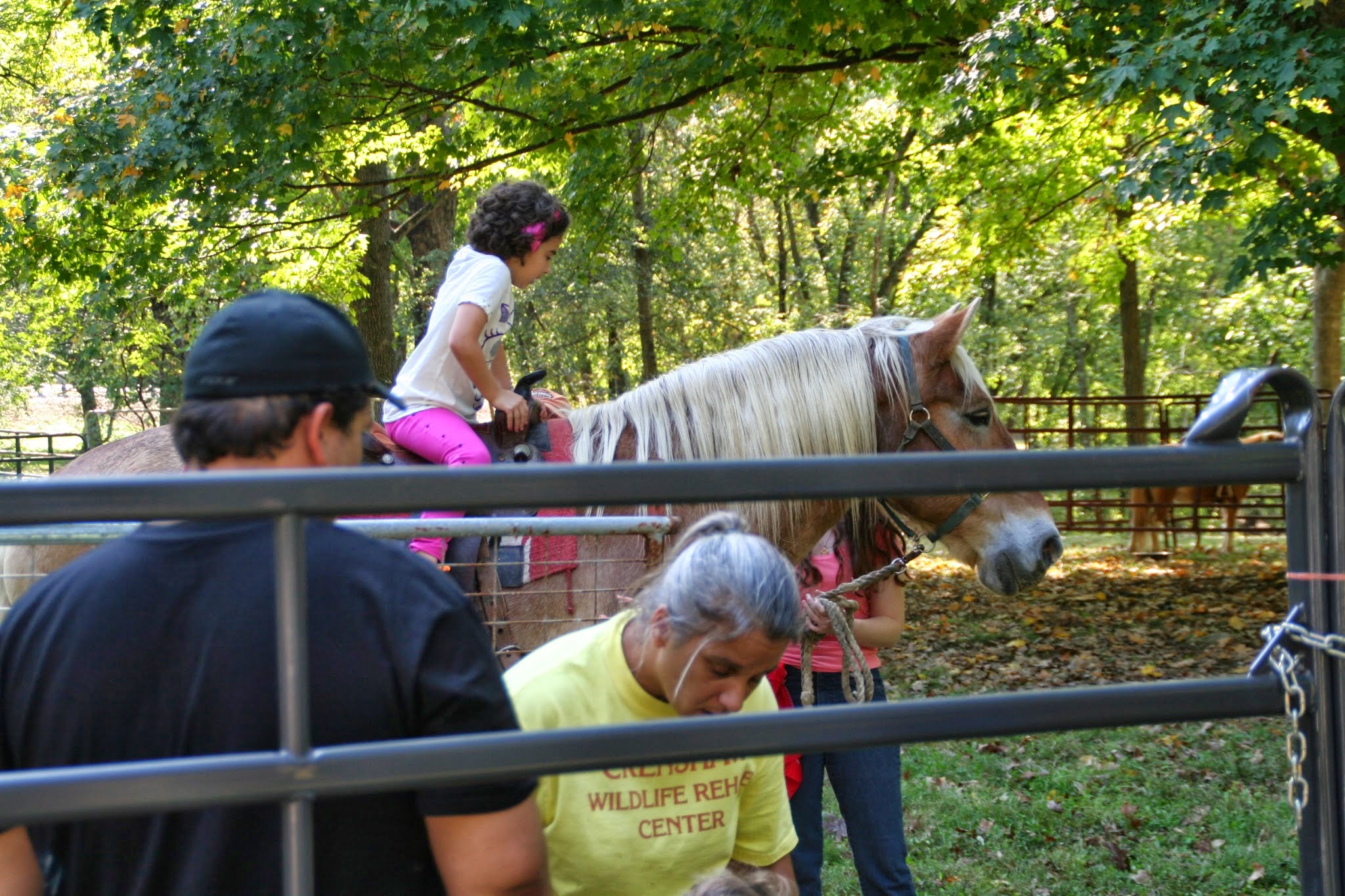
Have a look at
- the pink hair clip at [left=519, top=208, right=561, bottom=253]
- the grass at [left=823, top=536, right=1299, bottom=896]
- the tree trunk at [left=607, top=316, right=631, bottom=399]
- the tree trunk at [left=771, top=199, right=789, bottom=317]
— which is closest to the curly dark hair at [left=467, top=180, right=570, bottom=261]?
the pink hair clip at [left=519, top=208, right=561, bottom=253]

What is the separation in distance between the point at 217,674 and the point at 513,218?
2.52 metres

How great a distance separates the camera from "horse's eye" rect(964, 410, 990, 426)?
3691 mm

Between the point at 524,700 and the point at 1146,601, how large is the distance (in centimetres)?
986

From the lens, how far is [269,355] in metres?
1.39

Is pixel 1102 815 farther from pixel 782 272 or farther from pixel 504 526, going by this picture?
pixel 782 272

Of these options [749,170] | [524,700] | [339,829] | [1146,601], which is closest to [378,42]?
[749,170]

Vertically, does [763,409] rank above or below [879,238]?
below

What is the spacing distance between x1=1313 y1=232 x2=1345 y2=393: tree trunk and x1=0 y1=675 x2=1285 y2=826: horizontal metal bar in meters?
12.1

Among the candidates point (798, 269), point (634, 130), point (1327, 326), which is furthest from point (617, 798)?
point (798, 269)

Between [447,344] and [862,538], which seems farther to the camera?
[862,538]

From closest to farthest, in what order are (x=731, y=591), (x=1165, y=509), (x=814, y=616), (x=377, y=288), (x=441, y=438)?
(x=731, y=591) < (x=814, y=616) < (x=441, y=438) < (x=377, y=288) < (x=1165, y=509)

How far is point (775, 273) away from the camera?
991 inches

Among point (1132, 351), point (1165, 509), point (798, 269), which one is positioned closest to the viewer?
point (1165, 509)

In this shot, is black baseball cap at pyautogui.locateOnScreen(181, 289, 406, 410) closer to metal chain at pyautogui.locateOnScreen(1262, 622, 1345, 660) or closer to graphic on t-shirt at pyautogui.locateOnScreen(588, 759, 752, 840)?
graphic on t-shirt at pyautogui.locateOnScreen(588, 759, 752, 840)
